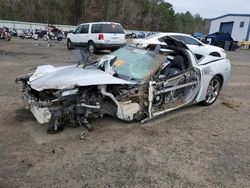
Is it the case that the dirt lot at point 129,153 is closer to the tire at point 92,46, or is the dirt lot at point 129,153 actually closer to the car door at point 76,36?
the tire at point 92,46

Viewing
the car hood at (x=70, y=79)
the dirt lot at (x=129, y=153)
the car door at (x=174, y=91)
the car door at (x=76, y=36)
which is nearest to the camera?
the dirt lot at (x=129, y=153)

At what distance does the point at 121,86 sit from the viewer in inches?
148

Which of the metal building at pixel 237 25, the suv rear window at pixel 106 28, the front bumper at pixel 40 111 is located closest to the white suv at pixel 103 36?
the suv rear window at pixel 106 28

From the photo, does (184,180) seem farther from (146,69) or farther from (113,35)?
(113,35)

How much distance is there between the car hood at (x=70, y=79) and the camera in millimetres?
3414

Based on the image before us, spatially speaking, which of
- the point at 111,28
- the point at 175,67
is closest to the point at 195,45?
the point at 111,28

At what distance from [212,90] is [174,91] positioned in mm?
1463

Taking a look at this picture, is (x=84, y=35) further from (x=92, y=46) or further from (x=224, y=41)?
(x=224, y=41)

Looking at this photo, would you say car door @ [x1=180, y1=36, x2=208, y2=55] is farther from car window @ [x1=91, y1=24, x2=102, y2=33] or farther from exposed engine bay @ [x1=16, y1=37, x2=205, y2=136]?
exposed engine bay @ [x1=16, y1=37, x2=205, y2=136]

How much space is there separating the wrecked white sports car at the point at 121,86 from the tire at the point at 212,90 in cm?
13

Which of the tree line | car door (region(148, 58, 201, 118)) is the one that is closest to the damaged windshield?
car door (region(148, 58, 201, 118))

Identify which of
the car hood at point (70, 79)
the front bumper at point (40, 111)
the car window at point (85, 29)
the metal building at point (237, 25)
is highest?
the metal building at point (237, 25)

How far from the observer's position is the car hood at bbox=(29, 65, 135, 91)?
3414mm

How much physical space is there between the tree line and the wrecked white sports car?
1689 inches
